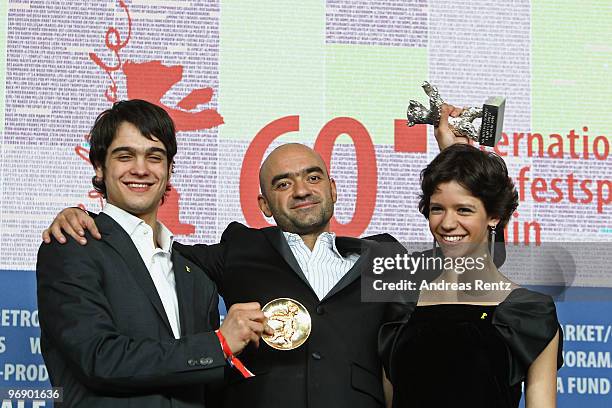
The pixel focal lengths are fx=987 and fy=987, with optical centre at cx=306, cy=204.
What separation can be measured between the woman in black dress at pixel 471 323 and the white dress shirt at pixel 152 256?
1.68ft

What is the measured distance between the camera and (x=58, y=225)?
2.15 meters

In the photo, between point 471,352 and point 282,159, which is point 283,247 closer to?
point 282,159

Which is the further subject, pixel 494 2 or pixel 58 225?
pixel 494 2

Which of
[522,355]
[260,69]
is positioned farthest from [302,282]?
[260,69]

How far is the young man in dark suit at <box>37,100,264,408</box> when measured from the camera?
1.98 m

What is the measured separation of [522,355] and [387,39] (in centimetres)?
155

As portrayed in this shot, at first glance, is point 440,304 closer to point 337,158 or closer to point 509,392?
point 509,392

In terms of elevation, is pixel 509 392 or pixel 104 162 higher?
pixel 104 162

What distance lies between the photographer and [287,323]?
7.34ft

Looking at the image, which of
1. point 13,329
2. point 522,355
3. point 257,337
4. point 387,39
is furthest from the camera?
point 387,39

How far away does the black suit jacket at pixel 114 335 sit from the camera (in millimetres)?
1968

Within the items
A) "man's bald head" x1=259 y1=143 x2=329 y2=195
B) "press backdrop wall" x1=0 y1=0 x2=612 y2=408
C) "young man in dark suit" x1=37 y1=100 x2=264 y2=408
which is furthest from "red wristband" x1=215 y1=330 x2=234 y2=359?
"press backdrop wall" x1=0 y1=0 x2=612 y2=408

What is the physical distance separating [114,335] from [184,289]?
25cm

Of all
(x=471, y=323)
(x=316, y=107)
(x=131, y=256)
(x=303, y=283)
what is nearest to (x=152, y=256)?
A: (x=131, y=256)
